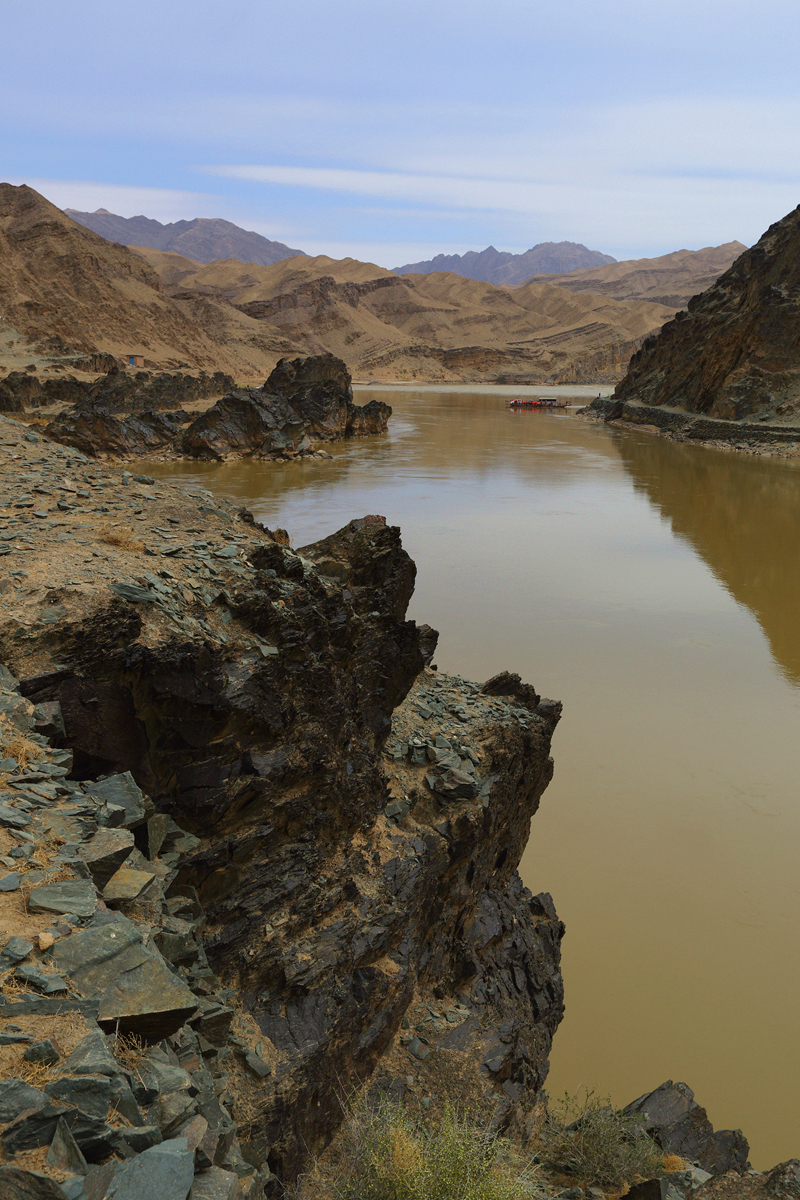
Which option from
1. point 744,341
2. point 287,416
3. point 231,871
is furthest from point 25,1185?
point 744,341

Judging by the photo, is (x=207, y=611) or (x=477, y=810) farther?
(x=477, y=810)

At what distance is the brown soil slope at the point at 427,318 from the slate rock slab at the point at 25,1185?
130301 mm

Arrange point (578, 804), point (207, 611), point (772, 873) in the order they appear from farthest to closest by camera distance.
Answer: point (578, 804), point (772, 873), point (207, 611)

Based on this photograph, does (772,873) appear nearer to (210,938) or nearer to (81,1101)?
(210,938)

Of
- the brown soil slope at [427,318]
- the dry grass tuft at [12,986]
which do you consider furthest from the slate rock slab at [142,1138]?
the brown soil slope at [427,318]

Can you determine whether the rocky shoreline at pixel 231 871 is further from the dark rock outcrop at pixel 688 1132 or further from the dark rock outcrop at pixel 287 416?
the dark rock outcrop at pixel 287 416

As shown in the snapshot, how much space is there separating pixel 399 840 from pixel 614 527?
23.6 m

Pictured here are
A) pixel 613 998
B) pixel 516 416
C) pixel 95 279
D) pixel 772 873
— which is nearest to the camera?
pixel 613 998

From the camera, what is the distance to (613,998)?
836 cm

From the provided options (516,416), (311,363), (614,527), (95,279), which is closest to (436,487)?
(614,527)

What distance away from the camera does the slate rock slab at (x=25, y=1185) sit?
2.36 metres

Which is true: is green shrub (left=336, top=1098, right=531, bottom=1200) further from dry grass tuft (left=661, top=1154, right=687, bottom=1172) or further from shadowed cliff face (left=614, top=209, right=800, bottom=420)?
shadowed cliff face (left=614, top=209, right=800, bottom=420)

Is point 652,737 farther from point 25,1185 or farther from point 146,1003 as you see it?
point 25,1185

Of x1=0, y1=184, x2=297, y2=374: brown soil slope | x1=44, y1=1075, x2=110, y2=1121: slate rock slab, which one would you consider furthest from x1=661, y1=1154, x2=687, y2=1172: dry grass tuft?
x1=0, y1=184, x2=297, y2=374: brown soil slope
